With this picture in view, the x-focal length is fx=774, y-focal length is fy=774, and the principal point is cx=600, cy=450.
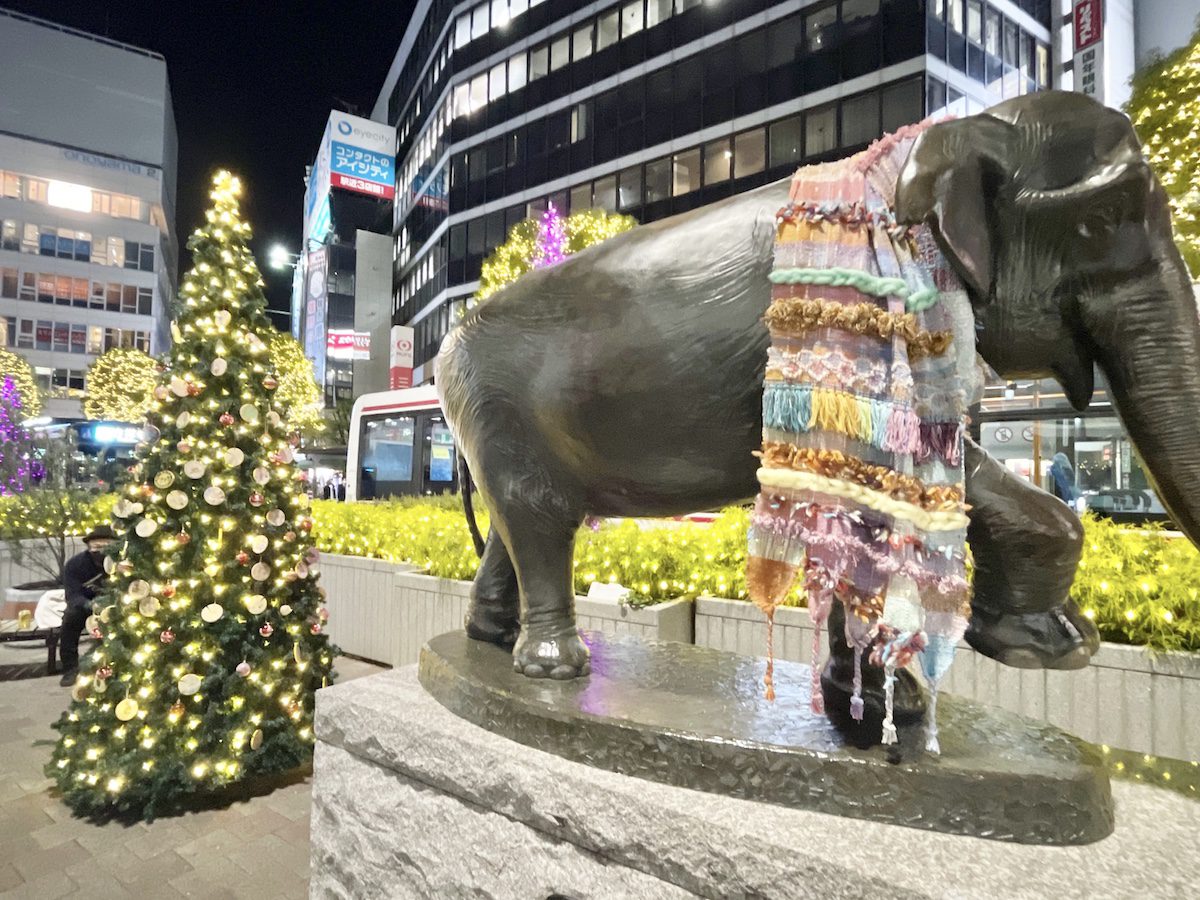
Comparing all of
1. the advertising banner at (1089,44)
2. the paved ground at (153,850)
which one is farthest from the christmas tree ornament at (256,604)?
the advertising banner at (1089,44)

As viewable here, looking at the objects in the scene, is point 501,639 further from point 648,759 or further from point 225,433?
point 225,433

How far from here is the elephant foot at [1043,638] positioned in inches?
57.2

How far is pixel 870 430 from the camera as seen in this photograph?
1.36m

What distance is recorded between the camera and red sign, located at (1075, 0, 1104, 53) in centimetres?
1561

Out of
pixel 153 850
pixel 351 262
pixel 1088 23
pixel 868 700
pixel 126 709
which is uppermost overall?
pixel 351 262

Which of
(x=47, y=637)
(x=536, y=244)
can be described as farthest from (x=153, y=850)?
(x=536, y=244)

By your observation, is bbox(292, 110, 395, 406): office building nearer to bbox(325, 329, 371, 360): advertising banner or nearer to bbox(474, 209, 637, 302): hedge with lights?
bbox(325, 329, 371, 360): advertising banner

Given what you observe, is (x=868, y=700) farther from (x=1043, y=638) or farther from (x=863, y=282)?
(x=863, y=282)

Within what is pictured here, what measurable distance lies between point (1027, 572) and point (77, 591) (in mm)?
6448

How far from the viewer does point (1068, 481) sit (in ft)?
24.6

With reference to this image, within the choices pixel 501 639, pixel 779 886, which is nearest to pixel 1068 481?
pixel 501 639

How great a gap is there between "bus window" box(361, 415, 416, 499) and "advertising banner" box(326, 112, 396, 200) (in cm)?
3213

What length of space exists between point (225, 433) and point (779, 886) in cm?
354

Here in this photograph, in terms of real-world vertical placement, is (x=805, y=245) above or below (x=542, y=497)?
above
